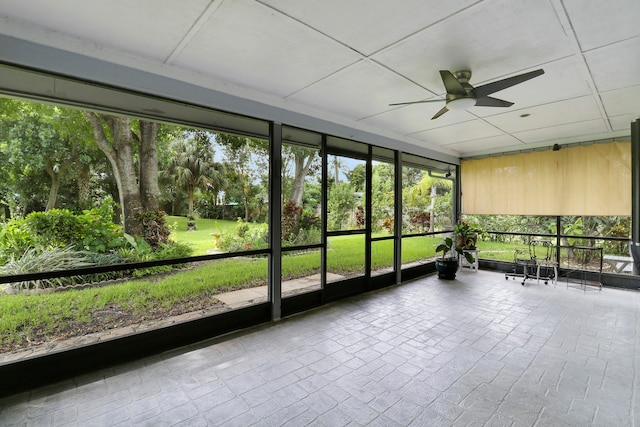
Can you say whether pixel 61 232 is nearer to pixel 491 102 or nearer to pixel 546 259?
pixel 491 102

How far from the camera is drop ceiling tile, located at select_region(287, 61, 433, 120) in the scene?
2.94 m

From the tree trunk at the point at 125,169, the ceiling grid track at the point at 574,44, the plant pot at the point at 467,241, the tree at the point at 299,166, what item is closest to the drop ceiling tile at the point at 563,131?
the ceiling grid track at the point at 574,44

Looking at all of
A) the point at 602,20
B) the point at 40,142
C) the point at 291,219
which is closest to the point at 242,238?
the point at 291,219

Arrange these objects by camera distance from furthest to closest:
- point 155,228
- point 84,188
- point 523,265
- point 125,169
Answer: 1. point 523,265
2. point 155,228
3. point 125,169
4. point 84,188

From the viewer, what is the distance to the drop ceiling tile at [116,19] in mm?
1932

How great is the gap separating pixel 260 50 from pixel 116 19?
3.40ft

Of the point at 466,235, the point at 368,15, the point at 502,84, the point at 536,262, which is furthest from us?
the point at 466,235

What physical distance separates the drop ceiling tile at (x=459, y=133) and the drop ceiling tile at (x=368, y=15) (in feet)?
9.48

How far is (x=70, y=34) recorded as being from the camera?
89.7 inches

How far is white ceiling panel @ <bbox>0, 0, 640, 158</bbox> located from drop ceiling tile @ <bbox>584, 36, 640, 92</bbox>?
0.01 metres

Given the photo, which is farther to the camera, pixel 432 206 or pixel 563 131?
pixel 432 206

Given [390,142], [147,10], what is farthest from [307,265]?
[147,10]

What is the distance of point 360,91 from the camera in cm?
340

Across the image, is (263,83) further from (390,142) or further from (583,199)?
(583,199)
